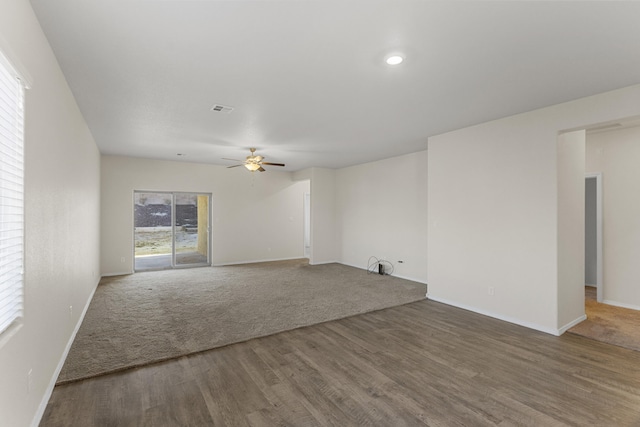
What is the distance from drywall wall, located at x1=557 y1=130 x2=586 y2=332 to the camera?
365 centimetres

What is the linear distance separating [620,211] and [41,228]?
7019 mm

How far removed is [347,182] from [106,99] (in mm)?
5773

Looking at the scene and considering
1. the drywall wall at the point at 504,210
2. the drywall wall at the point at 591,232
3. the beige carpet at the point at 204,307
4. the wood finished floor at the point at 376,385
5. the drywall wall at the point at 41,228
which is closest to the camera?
the drywall wall at the point at 41,228

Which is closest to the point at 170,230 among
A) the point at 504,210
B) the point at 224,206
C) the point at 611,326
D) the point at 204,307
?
the point at 224,206

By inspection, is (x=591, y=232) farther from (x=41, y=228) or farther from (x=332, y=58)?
(x=41, y=228)

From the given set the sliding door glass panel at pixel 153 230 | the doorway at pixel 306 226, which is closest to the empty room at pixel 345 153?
the sliding door glass panel at pixel 153 230

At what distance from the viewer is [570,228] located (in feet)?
12.6

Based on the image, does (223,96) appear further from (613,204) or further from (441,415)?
(613,204)

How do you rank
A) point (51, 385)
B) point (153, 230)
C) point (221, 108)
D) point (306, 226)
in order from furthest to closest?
1. point (306, 226)
2. point (153, 230)
3. point (221, 108)
4. point (51, 385)

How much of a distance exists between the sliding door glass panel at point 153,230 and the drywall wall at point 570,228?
7.73 meters

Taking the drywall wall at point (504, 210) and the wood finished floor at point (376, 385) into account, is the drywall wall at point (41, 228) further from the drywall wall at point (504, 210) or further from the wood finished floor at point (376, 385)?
the drywall wall at point (504, 210)

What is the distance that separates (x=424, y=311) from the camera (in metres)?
4.42

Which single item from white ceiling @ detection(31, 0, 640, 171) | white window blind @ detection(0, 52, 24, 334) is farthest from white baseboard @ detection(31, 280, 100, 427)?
white ceiling @ detection(31, 0, 640, 171)

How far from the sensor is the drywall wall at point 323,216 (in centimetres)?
822
